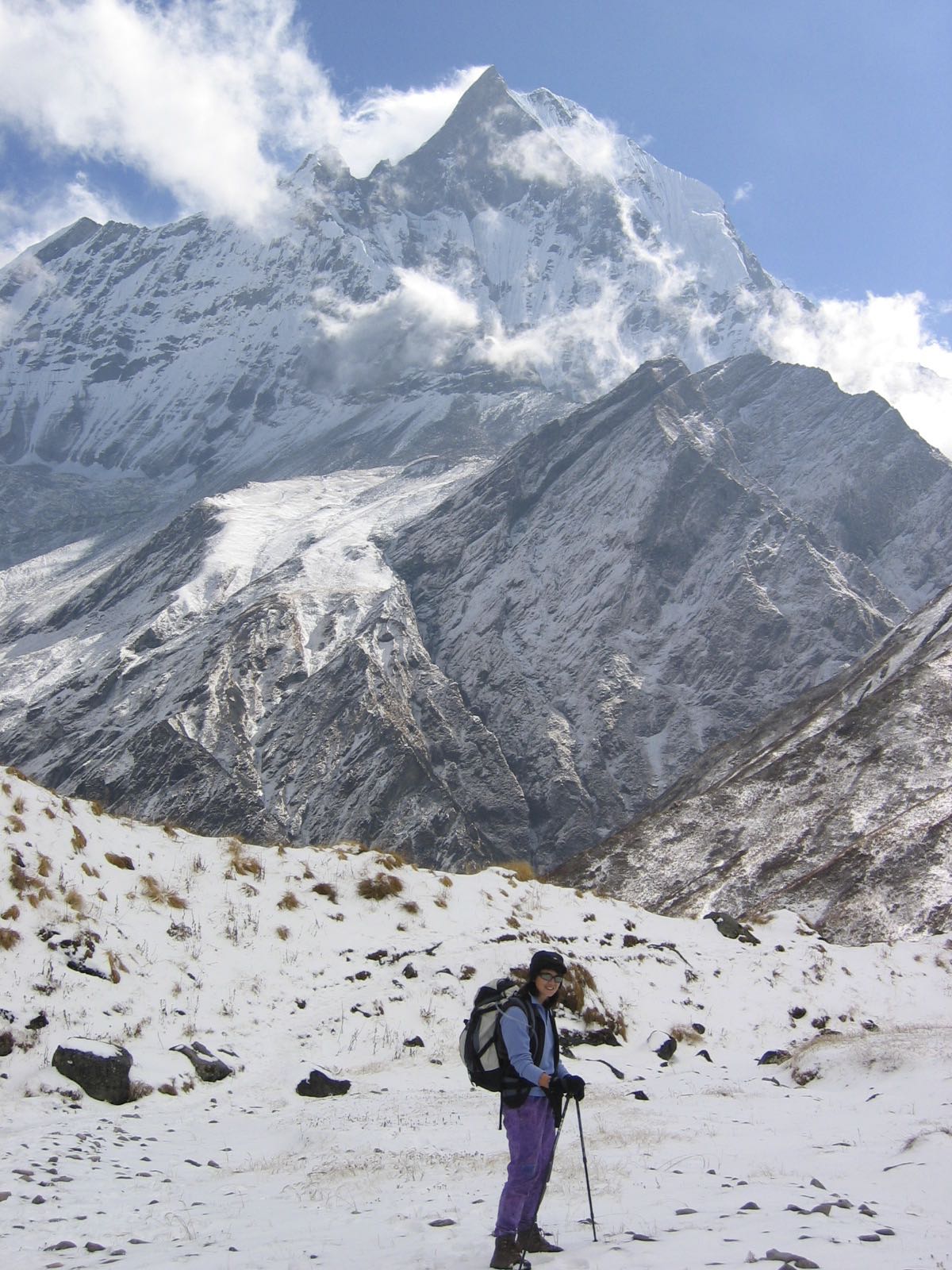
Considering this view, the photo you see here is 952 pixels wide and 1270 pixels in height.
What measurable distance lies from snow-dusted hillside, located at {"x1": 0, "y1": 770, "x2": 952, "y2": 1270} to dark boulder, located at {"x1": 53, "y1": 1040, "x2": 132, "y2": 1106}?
202 millimetres

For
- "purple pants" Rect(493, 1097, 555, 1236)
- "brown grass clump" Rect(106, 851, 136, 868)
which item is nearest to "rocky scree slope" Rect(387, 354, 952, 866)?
"brown grass clump" Rect(106, 851, 136, 868)

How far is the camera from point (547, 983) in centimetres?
1070

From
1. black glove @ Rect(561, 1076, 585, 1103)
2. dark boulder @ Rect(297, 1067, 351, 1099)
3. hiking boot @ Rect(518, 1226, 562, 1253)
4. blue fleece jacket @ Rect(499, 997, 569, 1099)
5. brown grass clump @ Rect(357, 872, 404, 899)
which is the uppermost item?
brown grass clump @ Rect(357, 872, 404, 899)

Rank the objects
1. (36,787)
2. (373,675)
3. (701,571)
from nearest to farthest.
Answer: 1. (36,787)
2. (373,675)
3. (701,571)

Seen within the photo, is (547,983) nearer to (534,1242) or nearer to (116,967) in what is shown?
(534,1242)

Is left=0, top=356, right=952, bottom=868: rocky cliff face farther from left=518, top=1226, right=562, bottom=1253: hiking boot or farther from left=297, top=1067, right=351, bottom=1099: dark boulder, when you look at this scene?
left=518, top=1226, right=562, bottom=1253: hiking boot

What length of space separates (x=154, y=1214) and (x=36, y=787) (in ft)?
46.1

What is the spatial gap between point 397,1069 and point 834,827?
6924 centimetres

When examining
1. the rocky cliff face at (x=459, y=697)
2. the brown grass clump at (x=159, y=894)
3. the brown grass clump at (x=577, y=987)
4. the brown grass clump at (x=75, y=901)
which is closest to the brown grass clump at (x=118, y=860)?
the brown grass clump at (x=159, y=894)

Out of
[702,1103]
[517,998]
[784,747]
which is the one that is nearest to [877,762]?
[784,747]

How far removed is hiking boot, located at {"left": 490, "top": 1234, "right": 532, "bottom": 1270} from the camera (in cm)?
939

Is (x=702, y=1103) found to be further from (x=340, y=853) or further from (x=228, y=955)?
(x=340, y=853)

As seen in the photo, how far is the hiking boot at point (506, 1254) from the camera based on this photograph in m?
9.39

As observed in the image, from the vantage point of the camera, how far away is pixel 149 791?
14388cm
